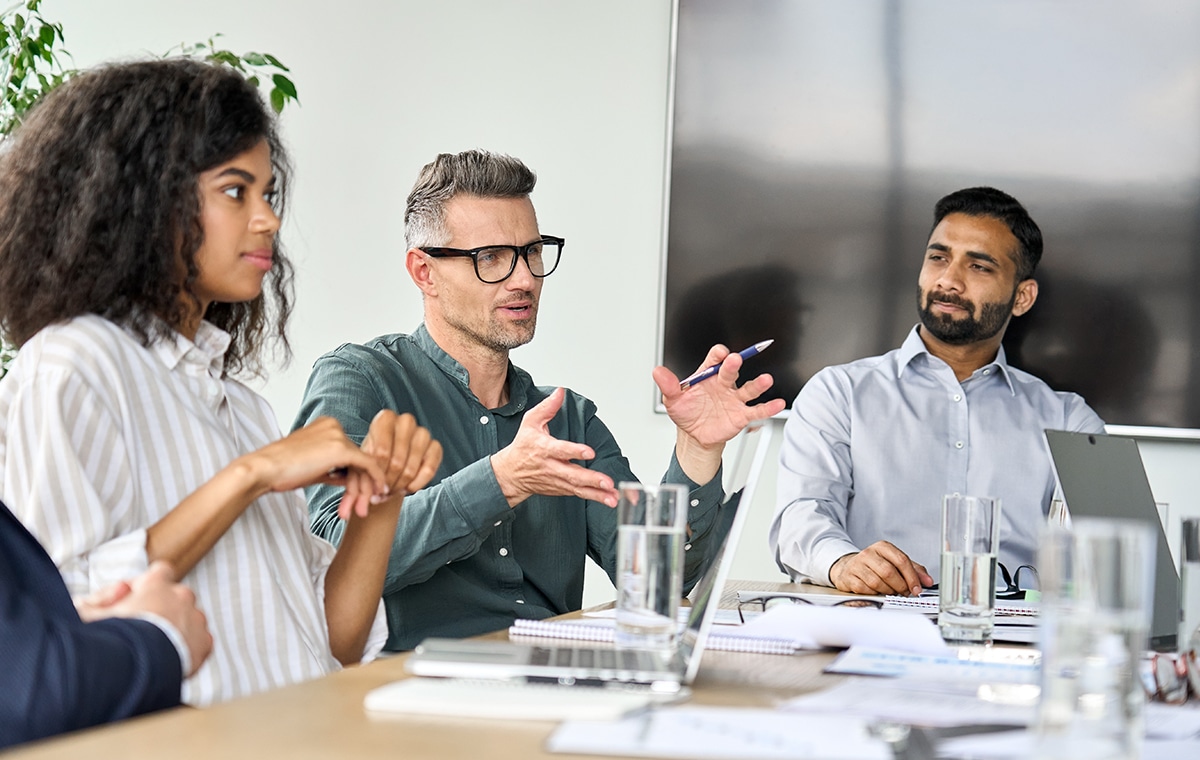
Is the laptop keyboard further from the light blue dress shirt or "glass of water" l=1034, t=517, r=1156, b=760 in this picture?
the light blue dress shirt

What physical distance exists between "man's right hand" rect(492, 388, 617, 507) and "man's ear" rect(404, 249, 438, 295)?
57 centimetres

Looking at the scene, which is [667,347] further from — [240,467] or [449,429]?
[240,467]

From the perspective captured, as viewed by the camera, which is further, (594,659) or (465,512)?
(465,512)

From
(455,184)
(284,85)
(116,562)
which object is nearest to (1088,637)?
(116,562)

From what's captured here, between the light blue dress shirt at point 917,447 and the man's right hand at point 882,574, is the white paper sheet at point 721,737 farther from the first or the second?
the light blue dress shirt at point 917,447

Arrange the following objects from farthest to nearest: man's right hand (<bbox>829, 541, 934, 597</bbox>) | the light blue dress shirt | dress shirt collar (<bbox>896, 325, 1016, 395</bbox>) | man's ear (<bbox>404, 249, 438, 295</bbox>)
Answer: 1. dress shirt collar (<bbox>896, 325, 1016, 395</bbox>)
2. the light blue dress shirt
3. man's ear (<bbox>404, 249, 438, 295</bbox>)
4. man's right hand (<bbox>829, 541, 934, 597</bbox>)

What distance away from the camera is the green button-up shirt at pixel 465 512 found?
5.88ft

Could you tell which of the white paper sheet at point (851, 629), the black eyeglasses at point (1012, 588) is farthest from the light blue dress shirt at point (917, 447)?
the white paper sheet at point (851, 629)

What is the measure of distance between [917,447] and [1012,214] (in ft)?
1.98

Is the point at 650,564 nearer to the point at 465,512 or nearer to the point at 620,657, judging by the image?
the point at 620,657

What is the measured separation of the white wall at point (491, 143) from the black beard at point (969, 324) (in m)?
0.59

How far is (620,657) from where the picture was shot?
3.43ft

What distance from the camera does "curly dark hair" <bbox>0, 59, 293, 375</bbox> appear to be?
4.62ft

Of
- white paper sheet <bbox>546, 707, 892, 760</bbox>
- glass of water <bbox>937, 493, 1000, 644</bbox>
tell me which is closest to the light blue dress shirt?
glass of water <bbox>937, 493, 1000, 644</bbox>
